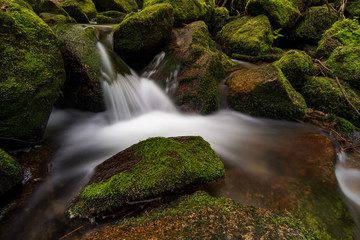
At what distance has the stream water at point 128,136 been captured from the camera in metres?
2.43

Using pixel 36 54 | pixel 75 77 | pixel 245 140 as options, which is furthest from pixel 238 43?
pixel 36 54

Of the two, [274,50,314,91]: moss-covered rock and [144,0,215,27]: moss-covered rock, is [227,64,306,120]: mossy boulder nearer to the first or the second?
[274,50,314,91]: moss-covered rock

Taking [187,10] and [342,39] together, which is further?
[187,10]

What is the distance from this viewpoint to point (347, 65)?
207 inches

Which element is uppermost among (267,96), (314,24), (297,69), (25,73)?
(25,73)

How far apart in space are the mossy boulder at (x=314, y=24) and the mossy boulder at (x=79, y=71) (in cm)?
1052

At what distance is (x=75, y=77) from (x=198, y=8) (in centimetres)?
697

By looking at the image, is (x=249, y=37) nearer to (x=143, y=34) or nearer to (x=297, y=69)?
(x=297, y=69)

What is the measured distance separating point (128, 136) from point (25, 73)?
2158 mm

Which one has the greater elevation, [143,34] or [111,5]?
[111,5]

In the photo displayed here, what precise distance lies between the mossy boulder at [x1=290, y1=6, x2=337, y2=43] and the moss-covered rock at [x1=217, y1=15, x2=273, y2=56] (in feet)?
7.99

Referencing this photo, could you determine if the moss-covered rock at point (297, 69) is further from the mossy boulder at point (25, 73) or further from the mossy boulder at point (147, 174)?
the mossy boulder at point (25, 73)

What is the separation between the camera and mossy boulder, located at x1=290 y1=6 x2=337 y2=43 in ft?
31.9

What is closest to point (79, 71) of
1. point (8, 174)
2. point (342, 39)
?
point (8, 174)
